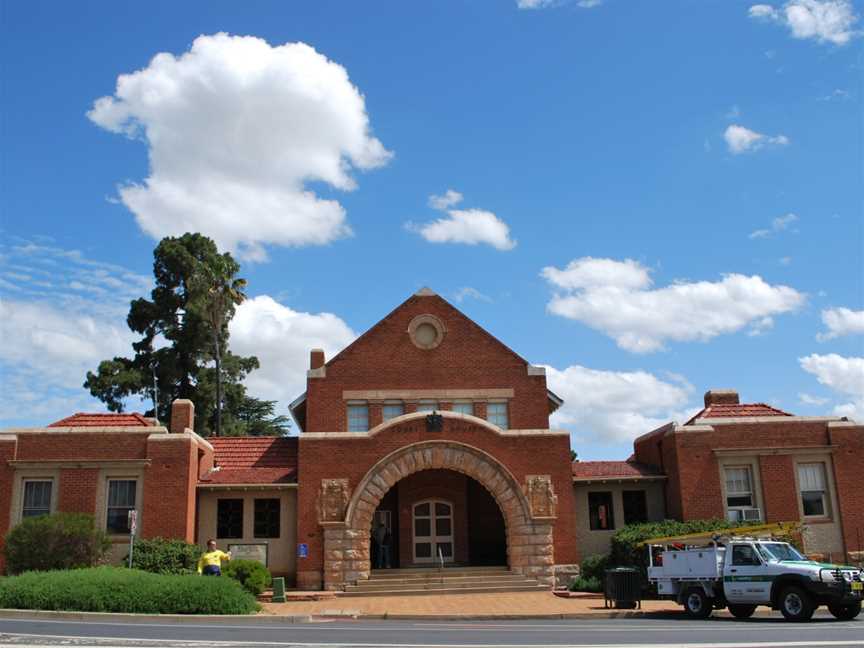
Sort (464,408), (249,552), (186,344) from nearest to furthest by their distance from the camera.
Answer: (249,552), (464,408), (186,344)

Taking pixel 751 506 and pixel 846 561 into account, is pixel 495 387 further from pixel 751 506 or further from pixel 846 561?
pixel 846 561

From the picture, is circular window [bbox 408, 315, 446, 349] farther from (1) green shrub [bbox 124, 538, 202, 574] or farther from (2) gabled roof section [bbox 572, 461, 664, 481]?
→ (1) green shrub [bbox 124, 538, 202, 574]

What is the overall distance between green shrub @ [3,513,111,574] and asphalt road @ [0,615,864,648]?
→ 7.29 m

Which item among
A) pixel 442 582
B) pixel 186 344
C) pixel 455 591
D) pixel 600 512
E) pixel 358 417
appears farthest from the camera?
pixel 186 344

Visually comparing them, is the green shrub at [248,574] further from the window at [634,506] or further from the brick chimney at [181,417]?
the window at [634,506]

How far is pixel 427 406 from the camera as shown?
29.6 meters

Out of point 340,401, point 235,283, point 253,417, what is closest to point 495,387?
point 340,401

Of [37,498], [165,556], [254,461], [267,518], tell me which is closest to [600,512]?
[267,518]

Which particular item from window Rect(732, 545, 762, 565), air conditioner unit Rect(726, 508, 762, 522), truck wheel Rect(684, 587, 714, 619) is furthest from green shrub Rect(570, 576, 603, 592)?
window Rect(732, 545, 762, 565)

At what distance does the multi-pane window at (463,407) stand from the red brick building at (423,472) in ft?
0.34

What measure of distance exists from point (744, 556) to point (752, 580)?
526 millimetres

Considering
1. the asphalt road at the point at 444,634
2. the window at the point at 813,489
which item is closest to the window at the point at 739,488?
the window at the point at 813,489

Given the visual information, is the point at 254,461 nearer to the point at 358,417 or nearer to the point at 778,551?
the point at 358,417

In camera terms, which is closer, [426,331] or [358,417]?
[358,417]
